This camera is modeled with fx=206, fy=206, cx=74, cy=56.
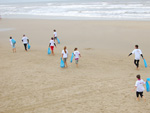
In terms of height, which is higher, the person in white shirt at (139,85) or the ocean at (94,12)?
the ocean at (94,12)

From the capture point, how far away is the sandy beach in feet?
25.5

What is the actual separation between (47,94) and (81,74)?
2763 millimetres

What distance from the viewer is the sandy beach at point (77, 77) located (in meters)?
7.76

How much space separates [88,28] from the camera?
22797 millimetres

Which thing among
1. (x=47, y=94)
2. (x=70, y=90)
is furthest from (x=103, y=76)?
(x=47, y=94)

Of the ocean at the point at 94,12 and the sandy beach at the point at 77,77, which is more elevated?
the ocean at the point at 94,12

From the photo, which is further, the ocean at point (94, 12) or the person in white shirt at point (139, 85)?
the ocean at point (94, 12)

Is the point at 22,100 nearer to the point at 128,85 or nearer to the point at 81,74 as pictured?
the point at 81,74

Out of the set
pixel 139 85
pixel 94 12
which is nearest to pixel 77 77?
pixel 139 85

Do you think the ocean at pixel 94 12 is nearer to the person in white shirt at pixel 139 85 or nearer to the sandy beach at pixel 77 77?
the sandy beach at pixel 77 77

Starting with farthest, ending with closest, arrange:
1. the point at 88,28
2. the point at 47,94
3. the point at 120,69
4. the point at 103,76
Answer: the point at 88,28 → the point at 120,69 → the point at 103,76 → the point at 47,94

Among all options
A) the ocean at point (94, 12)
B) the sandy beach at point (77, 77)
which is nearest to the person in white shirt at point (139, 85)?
the sandy beach at point (77, 77)

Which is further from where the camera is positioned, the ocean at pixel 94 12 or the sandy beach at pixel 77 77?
the ocean at pixel 94 12

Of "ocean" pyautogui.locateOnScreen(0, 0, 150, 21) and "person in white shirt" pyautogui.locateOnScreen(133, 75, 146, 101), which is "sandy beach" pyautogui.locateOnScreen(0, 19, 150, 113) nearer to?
"person in white shirt" pyautogui.locateOnScreen(133, 75, 146, 101)
